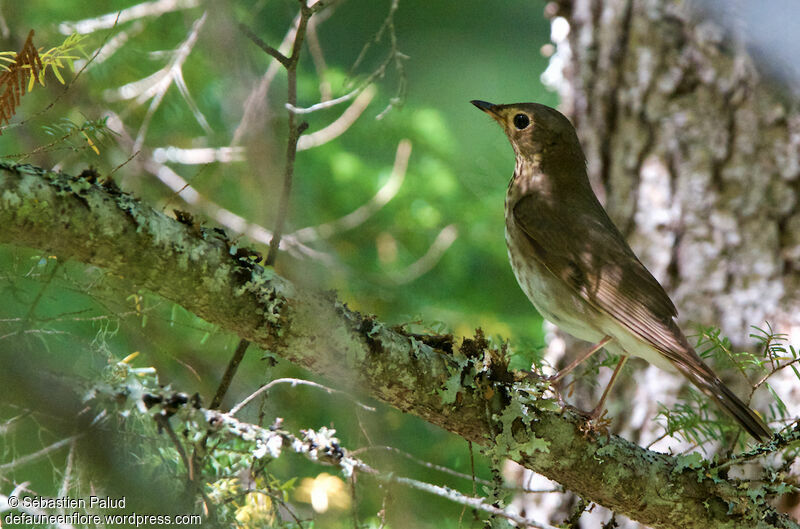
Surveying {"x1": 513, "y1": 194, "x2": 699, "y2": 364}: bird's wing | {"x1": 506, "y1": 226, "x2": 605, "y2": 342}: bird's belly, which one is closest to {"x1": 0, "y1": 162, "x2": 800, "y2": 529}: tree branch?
{"x1": 513, "y1": 194, "x2": 699, "y2": 364}: bird's wing

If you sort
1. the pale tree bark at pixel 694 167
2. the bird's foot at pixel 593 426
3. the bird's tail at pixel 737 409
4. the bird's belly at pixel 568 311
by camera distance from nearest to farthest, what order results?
1. the bird's foot at pixel 593 426
2. the bird's tail at pixel 737 409
3. the bird's belly at pixel 568 311
4. the pale tree bark at pixel 694 167

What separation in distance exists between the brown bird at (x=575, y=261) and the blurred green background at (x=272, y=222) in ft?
0.95

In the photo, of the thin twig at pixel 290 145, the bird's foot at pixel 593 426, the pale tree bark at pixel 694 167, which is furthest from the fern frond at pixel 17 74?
the pale tree bark at pixel 694 167

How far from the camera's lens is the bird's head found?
3.57 m

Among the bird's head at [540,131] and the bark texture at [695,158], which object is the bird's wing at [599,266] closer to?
the bird's head at [540,131]

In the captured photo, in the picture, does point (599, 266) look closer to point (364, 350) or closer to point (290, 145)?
point (364, 350)

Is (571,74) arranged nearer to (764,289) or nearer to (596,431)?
(764,289)

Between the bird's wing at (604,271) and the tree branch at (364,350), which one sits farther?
the bird's wing at (604,271)

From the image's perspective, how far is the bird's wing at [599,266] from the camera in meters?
2.98

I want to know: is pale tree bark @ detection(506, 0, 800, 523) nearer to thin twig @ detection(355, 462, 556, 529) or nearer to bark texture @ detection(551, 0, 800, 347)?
bark texture @ detection(551, 0, 800, 347)

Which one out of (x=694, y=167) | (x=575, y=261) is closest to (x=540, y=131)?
(x=575, y=261)

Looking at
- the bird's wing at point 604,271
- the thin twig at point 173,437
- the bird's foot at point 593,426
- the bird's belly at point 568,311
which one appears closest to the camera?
the thin twig at point 173,437

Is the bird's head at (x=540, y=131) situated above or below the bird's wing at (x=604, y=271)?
above

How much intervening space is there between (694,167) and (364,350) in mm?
2600
